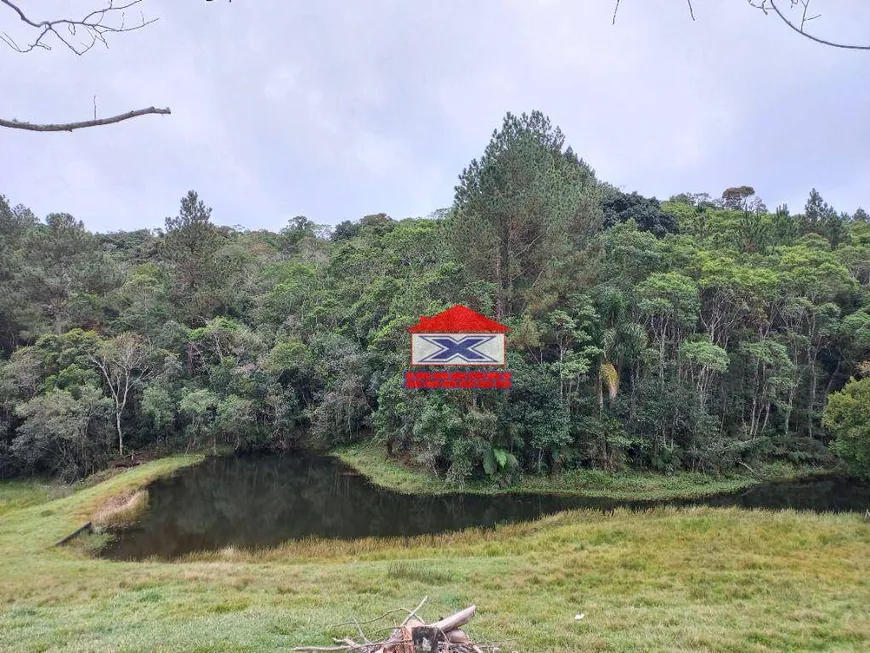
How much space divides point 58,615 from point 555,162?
69.9 feet

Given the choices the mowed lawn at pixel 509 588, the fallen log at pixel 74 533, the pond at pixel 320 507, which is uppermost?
the mowed lawn at pixel 509 588

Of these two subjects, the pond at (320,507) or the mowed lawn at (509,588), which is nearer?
the mowed lawn at (509,588)

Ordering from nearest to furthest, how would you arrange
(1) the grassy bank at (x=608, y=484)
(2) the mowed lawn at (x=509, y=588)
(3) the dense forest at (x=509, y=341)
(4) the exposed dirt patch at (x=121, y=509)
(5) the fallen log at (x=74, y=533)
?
1. (2) the mowed lawn at (x=509, y=588)
2. (5) the fallen log at (x=74, y=533)
3. (4) the exposed dirt patch at (x=121, y=509)
4. (1) the grassy bank at (x=608, y=484)
5. (3) the dense forest at (x=509, y=341)

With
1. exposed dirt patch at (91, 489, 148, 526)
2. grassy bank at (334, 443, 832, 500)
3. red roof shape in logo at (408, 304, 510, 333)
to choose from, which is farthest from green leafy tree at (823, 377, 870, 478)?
exposed dirt patch at (91, 489, 148, 526)

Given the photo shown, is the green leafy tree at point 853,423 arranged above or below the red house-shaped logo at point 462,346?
below

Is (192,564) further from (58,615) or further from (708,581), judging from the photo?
(708,581)

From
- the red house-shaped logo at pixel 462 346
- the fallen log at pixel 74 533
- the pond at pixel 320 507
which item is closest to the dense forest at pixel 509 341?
the red house-shaped logo at pixel 462 346

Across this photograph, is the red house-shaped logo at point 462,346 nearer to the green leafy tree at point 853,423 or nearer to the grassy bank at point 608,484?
the grassy bank at point 608,484

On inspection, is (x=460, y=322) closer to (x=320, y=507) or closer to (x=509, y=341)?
(x=509, y=341)

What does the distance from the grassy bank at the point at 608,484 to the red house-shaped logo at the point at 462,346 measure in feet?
12.4

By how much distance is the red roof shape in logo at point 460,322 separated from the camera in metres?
16.0

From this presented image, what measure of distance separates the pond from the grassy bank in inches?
19.5

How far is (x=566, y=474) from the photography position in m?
17.3

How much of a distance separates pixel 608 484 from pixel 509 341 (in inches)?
255
